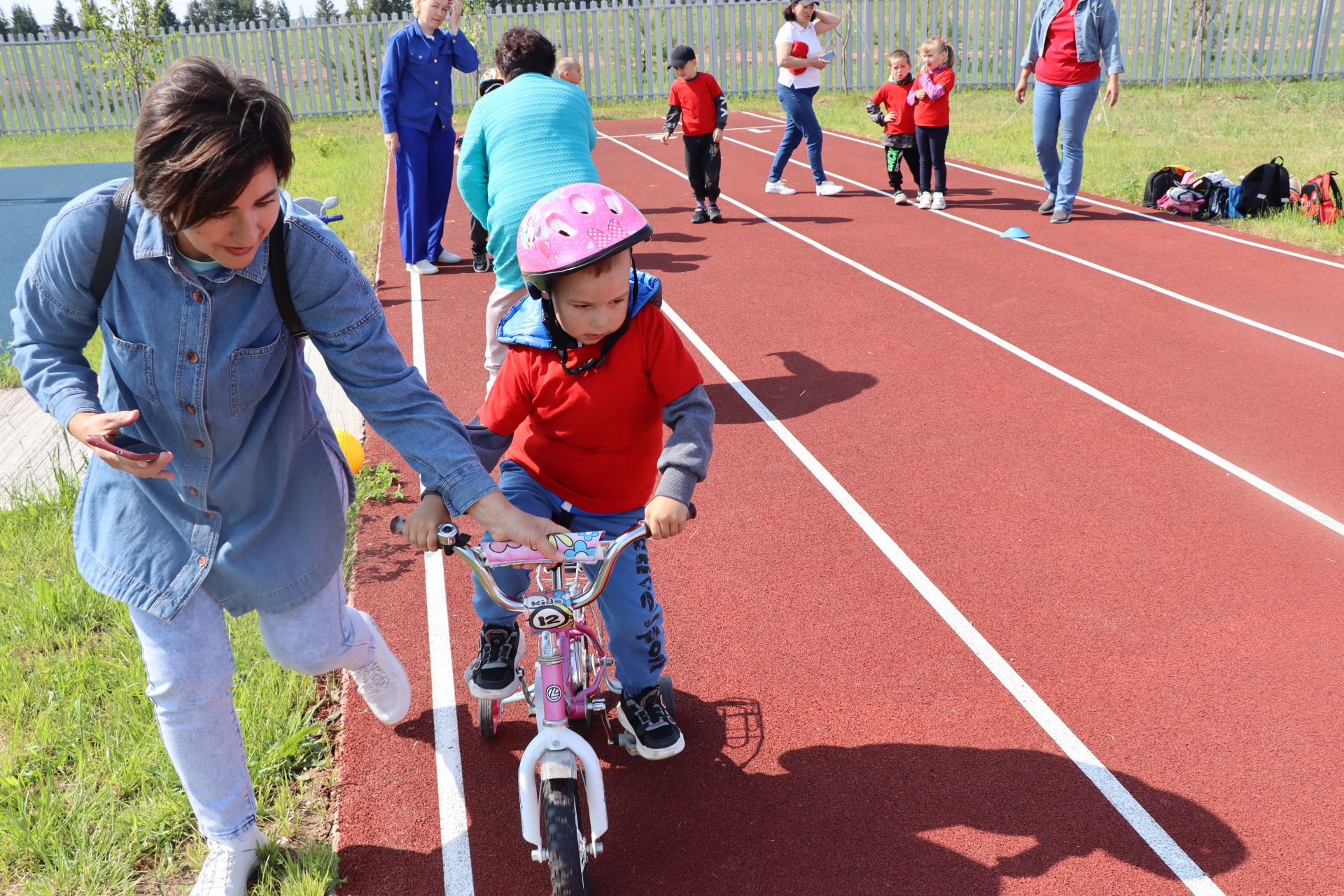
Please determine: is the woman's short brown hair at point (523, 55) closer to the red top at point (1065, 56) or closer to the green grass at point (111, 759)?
the green grass at point (111, 759)

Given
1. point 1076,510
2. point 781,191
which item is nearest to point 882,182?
point 781,191

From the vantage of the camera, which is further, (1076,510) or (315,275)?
(1076,510)

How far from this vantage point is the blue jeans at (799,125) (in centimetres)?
1209

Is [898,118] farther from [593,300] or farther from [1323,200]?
[593,300]

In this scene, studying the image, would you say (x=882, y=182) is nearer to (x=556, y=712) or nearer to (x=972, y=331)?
(x=972, y=331)

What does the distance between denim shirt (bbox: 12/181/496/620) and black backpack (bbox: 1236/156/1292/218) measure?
1071 cm

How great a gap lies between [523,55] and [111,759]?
12.9 feet

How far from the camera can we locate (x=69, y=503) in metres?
→ 5.30

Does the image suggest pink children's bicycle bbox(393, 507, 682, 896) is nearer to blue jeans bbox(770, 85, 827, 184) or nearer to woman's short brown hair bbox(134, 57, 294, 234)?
woman's short brown hair bbox(134, 57, 294, 234)

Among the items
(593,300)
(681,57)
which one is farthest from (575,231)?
(681,57)

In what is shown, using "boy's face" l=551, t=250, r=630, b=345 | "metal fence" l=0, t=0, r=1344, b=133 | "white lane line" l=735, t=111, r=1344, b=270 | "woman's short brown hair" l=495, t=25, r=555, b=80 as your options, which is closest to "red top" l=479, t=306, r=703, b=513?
"boy's face" l=551, t=250, r=630, b=345

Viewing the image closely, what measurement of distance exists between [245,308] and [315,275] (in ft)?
0.57

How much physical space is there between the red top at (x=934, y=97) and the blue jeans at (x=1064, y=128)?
3.13 ft

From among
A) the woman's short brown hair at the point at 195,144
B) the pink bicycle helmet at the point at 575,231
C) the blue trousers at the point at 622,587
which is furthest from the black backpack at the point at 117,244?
the blue trousers at the point at 622,587
